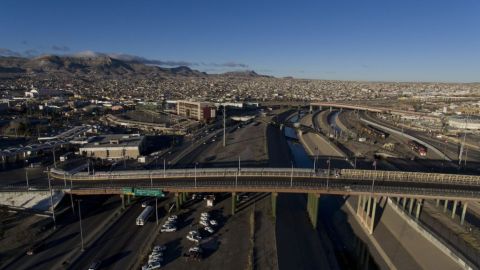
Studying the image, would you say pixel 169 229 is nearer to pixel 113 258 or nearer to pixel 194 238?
pixel 194 238

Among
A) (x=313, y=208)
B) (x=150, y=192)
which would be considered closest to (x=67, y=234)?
(x=150, y=192)

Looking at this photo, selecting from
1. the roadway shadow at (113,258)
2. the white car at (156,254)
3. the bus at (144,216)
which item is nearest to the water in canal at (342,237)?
the white car at (156,254)

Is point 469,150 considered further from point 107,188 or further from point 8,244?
point 8,244

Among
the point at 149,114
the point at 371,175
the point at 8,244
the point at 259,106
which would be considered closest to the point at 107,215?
the point at 8,244

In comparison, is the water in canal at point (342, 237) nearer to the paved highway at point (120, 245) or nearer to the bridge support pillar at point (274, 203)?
the bridge support pillar at point (274, 203)

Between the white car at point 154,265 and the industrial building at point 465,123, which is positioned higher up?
the industrial building at point 465,123

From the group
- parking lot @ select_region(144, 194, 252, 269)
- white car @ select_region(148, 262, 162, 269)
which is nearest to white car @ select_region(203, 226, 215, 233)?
parking lot @ select_region(144, 194, 252, 269)
